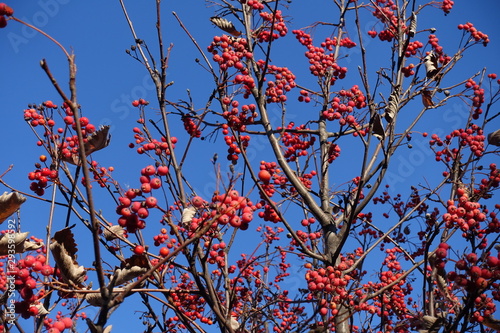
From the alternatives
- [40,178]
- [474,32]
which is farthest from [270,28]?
[40,178]

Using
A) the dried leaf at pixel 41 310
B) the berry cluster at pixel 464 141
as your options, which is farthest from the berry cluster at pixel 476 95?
the dried leaf at pixel 41 310

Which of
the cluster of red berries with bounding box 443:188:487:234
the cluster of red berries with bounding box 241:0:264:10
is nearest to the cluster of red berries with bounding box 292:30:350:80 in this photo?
the cluster of red berries with bounding box 241:0:264:10

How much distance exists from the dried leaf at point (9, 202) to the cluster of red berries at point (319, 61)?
5015 mm

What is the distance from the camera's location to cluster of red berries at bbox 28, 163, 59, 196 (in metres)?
3.08

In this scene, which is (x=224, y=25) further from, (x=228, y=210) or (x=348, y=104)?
(x=228, y=210)

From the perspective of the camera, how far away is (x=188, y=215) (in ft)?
7.39

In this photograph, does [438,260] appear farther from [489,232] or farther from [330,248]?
[489,232]

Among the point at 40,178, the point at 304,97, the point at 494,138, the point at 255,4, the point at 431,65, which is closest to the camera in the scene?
the point at 40,178

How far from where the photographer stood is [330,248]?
444 cm

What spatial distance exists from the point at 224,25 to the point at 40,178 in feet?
10.4

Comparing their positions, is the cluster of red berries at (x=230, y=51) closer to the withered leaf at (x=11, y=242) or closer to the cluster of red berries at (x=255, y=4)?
the cluster of red berries at (x=255, y=4)

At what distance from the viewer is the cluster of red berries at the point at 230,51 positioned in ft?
15.7

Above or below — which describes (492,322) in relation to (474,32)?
below

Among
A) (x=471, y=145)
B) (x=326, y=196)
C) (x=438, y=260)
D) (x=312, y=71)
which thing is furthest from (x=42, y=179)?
(x=471, y=145)
